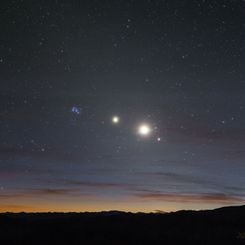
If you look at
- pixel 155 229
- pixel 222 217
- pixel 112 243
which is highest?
pixel 222 217

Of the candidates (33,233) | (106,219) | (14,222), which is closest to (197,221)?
(106,219)

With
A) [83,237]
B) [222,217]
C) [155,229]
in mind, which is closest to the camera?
[83,237]

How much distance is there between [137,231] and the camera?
37.4 m

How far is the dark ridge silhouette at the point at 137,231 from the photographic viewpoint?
104ft

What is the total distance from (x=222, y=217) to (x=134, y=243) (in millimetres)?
18064

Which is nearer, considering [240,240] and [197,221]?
[240,240]

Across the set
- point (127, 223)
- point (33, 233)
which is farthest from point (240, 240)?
point (33, 233)

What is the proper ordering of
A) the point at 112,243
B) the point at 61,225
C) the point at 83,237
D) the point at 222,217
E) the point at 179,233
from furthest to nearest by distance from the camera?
the point at 222,217, the point at 61,225, the point at 179,233, the point at 83,237, the point at 112,243

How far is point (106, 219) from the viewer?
47188 mm

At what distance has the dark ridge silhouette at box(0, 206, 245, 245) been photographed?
104ft

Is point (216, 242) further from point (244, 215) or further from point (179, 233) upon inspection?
point (244, 215)

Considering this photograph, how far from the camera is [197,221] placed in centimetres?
4319

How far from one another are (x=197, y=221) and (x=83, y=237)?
592 inches

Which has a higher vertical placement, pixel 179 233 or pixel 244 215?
pixel 244 215
